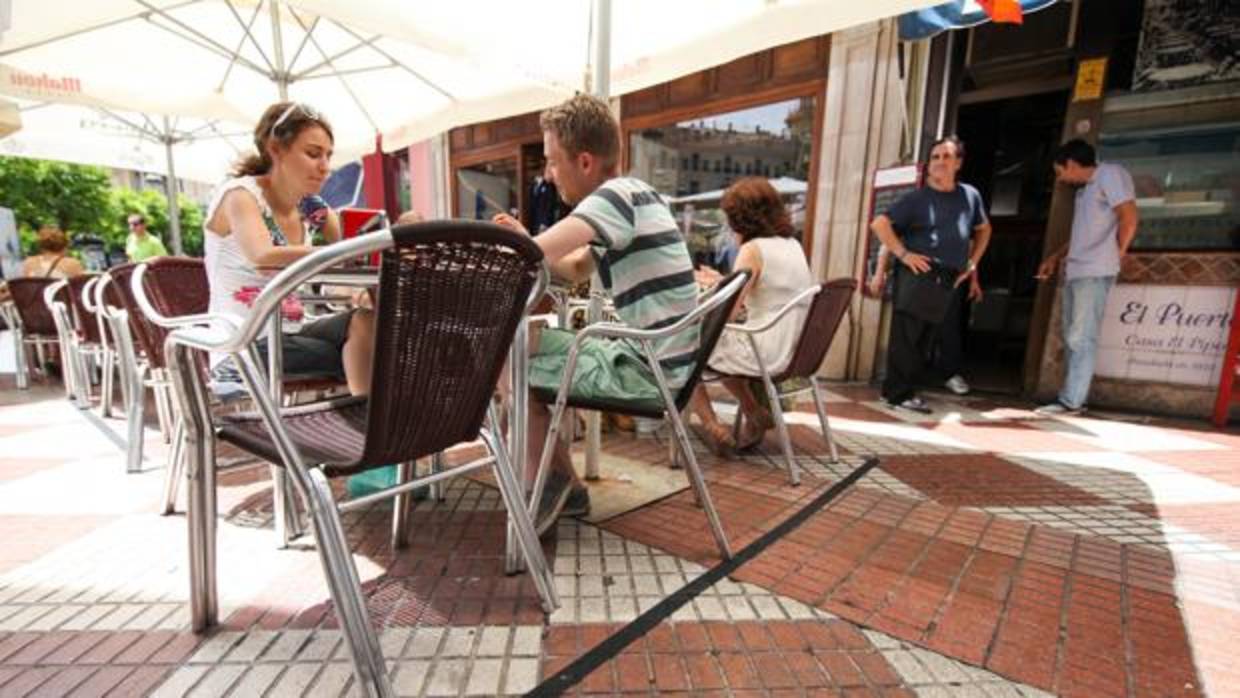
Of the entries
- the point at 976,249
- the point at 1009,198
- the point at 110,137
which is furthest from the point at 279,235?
the point at 1009,198

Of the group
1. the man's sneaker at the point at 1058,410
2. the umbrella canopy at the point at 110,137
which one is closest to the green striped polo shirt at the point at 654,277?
the man's sneaker at the point at 1058,410

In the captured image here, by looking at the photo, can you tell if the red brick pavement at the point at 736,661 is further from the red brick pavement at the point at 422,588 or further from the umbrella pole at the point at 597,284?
the umbrella pole at the point at 597,284

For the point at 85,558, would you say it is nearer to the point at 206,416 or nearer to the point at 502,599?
the point at 206,416

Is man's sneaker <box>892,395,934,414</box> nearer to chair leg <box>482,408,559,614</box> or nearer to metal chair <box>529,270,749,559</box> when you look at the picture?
metal chair <box>529,270,749,559</box>

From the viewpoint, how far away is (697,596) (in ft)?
5.12

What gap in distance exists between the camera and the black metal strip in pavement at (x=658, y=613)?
48.0 inches

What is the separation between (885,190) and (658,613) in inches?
160

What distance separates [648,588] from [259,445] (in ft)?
3.56

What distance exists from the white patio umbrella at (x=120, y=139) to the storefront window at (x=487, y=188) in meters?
2.82

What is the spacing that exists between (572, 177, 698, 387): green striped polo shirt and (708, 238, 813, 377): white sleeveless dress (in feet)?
2.86

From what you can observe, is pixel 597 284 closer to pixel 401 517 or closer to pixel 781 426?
pixel 781 426

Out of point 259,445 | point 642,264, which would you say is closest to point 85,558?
point 259,445

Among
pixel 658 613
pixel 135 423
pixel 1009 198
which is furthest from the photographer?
pixel 1009 198

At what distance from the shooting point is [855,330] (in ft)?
15.8
